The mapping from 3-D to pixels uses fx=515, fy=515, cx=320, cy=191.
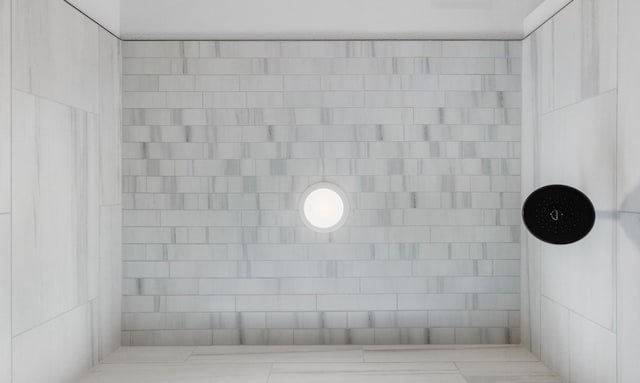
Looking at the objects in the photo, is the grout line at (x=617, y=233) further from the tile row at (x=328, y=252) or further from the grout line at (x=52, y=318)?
the grout line at (x=52, y=318)

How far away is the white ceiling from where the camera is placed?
6.37 feet

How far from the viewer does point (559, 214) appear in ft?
4.57

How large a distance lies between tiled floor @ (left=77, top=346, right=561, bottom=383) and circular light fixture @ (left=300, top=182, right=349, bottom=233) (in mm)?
470

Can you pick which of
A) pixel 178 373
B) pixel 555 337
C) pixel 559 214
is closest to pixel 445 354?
pixel 555 337

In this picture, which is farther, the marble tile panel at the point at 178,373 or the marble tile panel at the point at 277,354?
the marble tile panel at the point at 277,354

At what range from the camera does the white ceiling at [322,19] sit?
6.37 feet

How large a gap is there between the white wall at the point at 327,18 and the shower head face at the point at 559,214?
2.71 feet

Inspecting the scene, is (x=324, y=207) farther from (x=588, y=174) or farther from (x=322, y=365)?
(x=588, y=174)

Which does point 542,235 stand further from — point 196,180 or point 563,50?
point 196,180

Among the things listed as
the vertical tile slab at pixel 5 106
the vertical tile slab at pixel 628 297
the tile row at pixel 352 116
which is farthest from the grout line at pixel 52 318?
the vertical tile slab at pixel 628 297

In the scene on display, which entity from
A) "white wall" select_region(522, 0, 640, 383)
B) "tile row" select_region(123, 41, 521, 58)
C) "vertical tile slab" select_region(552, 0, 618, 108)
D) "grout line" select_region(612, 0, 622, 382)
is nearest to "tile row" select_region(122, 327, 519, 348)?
"white wall" select_region(522, 0, 640, 383)

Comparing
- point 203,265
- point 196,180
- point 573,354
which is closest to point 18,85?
point 196,180

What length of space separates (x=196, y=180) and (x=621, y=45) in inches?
57.3

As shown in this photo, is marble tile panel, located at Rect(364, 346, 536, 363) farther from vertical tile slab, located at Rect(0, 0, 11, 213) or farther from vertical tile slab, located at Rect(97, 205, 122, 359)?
vertical tile slab, located at Rect(0, 0, 11, 213)
